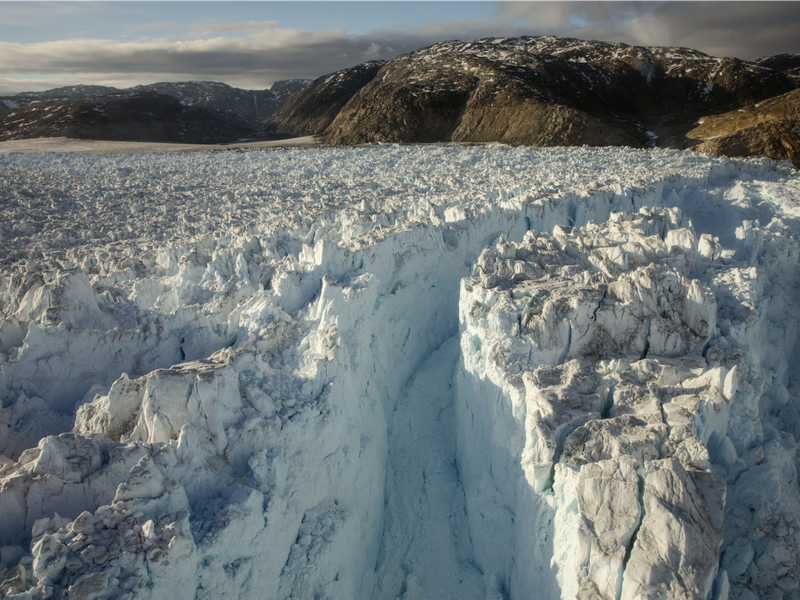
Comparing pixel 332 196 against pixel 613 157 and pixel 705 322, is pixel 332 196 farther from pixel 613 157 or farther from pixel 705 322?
pixel 613 157

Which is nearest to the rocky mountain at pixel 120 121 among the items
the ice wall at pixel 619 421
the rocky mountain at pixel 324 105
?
the rocky mountain at pixel 324 105

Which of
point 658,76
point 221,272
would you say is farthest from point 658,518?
point 658,76

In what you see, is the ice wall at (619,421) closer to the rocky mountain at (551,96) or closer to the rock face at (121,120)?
the rocky mountain at (551,96)

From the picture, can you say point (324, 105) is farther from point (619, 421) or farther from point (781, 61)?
point (781, 61)

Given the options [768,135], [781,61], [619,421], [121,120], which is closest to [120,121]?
[121,120]

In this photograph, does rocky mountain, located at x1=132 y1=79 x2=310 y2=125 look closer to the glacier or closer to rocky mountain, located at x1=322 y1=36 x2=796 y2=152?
rocky mountain, located at x1=322 y1=36 x2=796 y2=152
